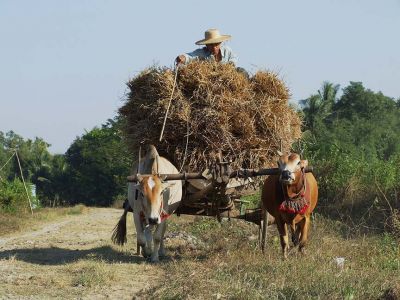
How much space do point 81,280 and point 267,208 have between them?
11.7 feet

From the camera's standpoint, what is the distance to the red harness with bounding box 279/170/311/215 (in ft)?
31.7

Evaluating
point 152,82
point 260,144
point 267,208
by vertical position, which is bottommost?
point 267,208

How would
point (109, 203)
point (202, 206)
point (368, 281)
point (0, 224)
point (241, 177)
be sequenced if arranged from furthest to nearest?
1. point (109, 203)
2. point (0, 224)
3. point (202, 206)
4. point (241, 177)
5. point (368, 281)

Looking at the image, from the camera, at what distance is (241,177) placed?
9.56 m

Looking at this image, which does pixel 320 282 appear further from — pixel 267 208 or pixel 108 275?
pixel 267 208

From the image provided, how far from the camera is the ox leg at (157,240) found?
32.4ft

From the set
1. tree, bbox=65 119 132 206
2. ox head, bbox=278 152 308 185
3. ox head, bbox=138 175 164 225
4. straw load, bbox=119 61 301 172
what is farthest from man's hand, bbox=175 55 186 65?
tree, bbox=65 119 132 206

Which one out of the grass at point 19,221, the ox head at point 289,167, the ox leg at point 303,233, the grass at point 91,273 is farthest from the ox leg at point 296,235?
the grass at point 19,221

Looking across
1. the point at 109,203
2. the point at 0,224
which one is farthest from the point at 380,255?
the point at 109,203

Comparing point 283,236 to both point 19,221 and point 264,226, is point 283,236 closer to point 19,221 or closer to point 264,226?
point 264,226

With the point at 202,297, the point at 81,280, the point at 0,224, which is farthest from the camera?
the point at 0,224

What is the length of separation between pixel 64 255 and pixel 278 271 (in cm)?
423

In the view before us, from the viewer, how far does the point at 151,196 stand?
9188mm

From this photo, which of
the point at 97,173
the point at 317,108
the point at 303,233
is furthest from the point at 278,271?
the point at 97,173
